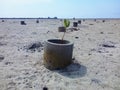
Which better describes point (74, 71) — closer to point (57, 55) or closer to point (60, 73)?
point (60, 73)

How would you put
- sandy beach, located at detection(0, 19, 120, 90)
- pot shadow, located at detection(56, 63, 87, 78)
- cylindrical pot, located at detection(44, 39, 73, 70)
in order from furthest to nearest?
cylindrical pot, located at detection(44, 39, 73, 70) < pot shadow, located at detection(56, 63, 87, 78) < sandy beach, located at detection(0, 19, 120, 90)

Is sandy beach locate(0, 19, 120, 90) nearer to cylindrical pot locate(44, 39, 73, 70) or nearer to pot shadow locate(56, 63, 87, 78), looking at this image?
pot shadow locate(56, 63, 87, 78)

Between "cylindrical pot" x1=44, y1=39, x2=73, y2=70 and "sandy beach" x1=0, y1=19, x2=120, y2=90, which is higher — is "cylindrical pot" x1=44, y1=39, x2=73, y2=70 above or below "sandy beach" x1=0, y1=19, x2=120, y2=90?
above

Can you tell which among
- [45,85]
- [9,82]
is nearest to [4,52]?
[9,82]

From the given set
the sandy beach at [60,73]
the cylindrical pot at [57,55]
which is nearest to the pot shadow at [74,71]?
the sandy beach at [60,73]

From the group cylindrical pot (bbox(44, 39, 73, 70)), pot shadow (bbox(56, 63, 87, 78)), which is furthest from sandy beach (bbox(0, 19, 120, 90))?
cylindrical pot (bbox(44, 39, 73, 70))

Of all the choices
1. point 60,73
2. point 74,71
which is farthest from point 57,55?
point 74,71

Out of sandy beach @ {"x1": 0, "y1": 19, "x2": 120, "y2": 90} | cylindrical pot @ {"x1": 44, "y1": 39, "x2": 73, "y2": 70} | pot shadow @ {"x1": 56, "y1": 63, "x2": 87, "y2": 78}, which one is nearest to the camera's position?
sandy beach @ {"x1": 0, "y1": 19, "x2": 120, "y2": 90}

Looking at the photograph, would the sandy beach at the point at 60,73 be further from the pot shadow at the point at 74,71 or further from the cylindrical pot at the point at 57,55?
the cylindrical pot at the point at 57,55

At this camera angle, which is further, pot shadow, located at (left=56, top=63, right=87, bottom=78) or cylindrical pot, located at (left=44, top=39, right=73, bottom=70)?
cylindrical pot, located at (left=44, top=39, right=73, bottom=70)

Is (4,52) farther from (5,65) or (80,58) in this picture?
(80,58)

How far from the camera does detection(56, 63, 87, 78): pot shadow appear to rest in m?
6.00

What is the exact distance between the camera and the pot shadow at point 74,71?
5995 mm

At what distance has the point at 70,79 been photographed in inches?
222
